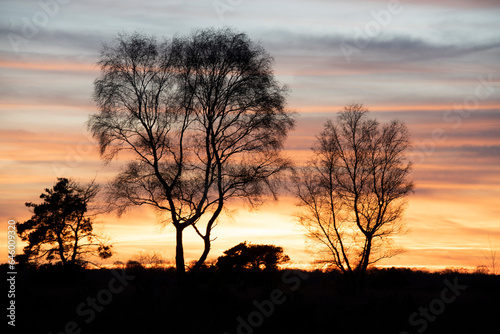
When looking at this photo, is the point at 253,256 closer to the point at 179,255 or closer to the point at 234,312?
the point at 179,255

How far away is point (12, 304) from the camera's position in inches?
1195

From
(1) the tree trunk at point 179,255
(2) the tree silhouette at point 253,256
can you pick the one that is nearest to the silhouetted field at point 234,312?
(1) the tree trunk at point 179,255

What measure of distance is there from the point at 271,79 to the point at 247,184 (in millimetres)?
6238

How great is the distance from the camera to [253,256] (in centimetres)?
5544

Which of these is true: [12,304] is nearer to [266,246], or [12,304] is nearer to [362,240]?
[362,240]

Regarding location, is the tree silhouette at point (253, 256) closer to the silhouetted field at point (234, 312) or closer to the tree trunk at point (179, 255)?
the silhouetted field at point (234, 312)

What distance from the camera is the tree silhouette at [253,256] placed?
2137 inches

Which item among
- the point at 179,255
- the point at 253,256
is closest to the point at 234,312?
the point at 179,255

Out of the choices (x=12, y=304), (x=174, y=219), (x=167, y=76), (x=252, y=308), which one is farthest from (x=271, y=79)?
(x=12, y=304)

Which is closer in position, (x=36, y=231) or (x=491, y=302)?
(x=491, y=302)

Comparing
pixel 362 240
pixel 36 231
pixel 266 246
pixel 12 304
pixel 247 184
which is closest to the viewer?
pixel 12 304

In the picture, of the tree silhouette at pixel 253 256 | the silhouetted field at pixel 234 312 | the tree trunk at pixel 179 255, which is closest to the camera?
the silhouetted field at pixel 234 312

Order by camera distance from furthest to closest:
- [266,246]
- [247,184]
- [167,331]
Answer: [266,246] < [247,184] < [167,331]

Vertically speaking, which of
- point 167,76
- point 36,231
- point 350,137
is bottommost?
point 36,231
